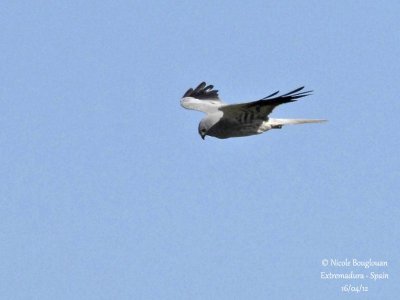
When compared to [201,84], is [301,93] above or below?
below

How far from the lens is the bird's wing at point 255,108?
945 inches

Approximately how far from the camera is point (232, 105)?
24.5 metres

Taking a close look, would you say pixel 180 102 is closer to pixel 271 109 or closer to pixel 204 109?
pixel 204 109

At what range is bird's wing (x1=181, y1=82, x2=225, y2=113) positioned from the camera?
28.6 metres

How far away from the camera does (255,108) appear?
981 inches

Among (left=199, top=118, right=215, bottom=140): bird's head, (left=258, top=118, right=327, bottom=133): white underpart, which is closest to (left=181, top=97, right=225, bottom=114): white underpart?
(left=199, top=118, right=215, bottom=140): bird's head

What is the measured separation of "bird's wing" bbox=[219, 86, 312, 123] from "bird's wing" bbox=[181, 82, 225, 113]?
3187 millimetres

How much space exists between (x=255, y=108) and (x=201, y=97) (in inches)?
216

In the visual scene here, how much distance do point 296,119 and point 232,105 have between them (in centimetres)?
296

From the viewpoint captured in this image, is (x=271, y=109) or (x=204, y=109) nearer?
(x=271, y=109)

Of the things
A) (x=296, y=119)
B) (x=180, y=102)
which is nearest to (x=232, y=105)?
(x=296, y=119)

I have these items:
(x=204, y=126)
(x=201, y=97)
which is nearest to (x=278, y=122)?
(x=204, y=126)

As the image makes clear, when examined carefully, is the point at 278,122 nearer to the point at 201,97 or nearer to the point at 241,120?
the point at 241,120

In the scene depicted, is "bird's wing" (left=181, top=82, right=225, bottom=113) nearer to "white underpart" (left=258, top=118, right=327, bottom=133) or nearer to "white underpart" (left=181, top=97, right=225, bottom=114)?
"white underpart" (left=181, top=97, right=225, bottom=114)
